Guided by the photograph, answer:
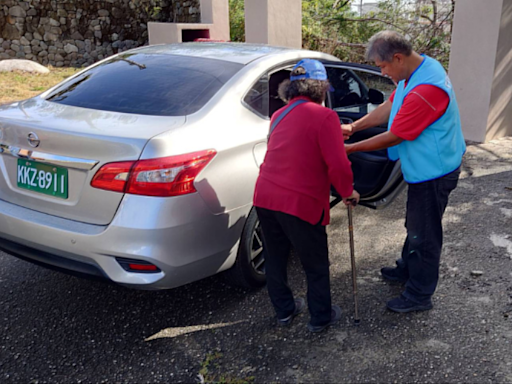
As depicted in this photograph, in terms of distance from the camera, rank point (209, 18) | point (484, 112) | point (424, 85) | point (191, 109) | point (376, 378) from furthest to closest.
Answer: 1. point (209, 18)
2. point (484, 112)
3. point (191, 109)
4. point (424, 85)
5. point (376, 378)

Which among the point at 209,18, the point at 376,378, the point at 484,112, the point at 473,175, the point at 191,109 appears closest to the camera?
the point at 376,378

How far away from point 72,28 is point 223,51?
1323cm

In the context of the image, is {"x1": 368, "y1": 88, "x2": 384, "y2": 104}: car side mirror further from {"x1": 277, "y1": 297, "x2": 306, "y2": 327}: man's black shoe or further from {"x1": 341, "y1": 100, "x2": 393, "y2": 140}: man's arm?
{"x1": 277, "y1": 297, "x2": 306, "y2": 327}: man's black shoe

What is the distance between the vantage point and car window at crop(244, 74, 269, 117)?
133 inches

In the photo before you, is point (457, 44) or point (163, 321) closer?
point (163, 321)

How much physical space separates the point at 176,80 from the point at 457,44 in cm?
495

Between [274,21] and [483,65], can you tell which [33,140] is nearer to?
[483,65]

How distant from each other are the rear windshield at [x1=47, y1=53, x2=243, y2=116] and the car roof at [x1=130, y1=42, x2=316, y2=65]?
0.30 ft

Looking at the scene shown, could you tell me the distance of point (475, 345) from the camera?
2.90 metres

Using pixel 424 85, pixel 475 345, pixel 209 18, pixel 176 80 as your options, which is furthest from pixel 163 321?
pixel 209 18

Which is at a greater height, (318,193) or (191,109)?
(191,109)

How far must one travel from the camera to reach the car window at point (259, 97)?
3373 mm

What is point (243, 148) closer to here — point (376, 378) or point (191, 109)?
point (191, 109)

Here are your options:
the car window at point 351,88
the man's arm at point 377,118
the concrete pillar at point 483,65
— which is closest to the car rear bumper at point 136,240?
the man's arm at point 377,118
